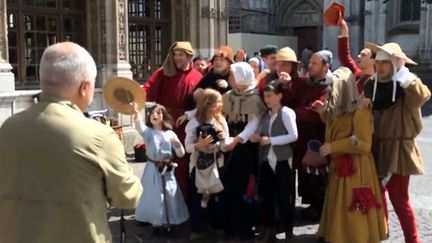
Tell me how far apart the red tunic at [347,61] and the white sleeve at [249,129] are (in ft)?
3.28

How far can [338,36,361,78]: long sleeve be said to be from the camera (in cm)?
515

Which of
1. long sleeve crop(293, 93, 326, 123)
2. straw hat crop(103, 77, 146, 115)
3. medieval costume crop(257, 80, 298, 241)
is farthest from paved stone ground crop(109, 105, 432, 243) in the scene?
straw hat crop(103, 77, 146, 115)

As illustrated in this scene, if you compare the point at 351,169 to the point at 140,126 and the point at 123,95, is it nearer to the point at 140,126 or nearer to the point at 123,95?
the point at 140,126

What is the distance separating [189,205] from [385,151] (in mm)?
2046

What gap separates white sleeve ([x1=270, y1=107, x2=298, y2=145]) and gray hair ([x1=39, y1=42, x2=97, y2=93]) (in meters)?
2.86

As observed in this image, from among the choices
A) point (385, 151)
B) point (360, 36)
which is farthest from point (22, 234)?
point (360, 36)

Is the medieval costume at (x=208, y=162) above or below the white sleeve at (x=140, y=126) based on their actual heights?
below

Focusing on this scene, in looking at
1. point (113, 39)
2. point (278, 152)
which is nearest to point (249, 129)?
point (278, 152)

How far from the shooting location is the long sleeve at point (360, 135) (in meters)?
4.52

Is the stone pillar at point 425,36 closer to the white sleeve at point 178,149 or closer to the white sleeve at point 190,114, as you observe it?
the white sleeve at point 190,114

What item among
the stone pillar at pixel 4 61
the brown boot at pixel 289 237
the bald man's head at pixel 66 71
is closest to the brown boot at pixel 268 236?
the brown boot at pixel 289 237

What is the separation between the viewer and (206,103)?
510 cm

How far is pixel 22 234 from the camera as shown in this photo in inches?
92.0

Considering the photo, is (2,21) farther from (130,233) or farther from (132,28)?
(130,233)
